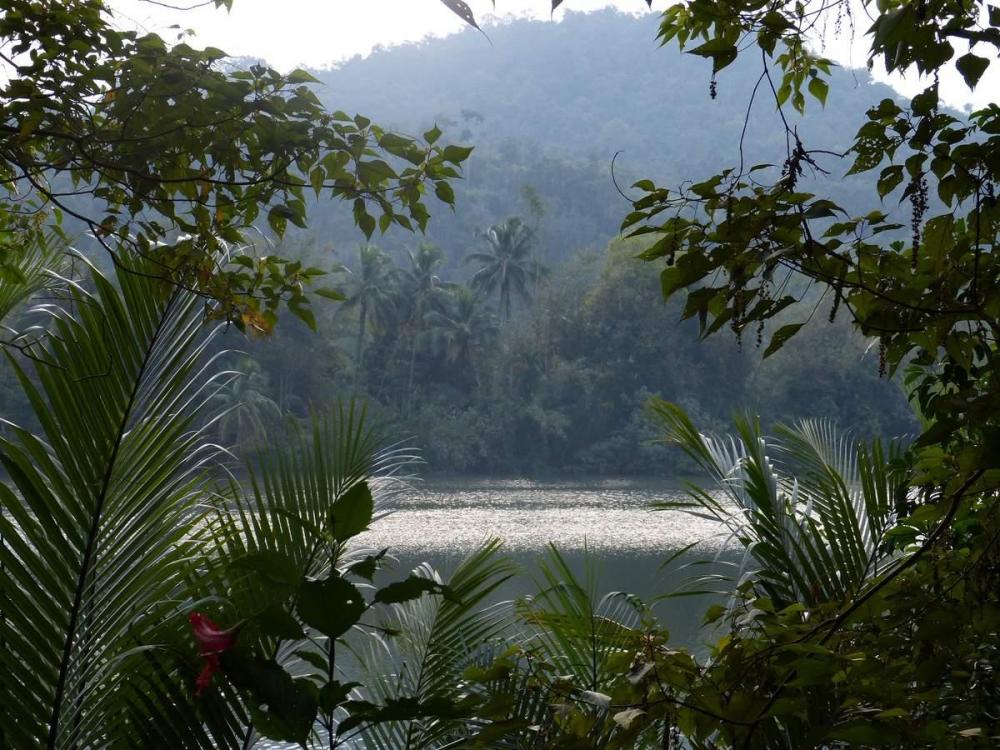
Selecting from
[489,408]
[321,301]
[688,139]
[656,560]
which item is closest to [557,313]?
[489,408]

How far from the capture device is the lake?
1123cm

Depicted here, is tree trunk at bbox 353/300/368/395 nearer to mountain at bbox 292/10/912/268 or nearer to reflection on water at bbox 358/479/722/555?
reflection on water at bbox 358/479/722/555

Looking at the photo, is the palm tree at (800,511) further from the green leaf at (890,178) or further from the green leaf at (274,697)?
the green leaf at (274,697)

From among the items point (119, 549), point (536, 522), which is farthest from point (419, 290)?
point (119, 549)

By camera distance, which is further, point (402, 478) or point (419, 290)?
point (419, 290)

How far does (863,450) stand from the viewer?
257 cm

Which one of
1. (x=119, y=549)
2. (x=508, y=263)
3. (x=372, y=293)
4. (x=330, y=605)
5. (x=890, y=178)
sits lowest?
(x=119, y=549)

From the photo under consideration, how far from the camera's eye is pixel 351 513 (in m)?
1.10

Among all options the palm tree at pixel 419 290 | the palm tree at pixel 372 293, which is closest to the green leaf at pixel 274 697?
the palm tree at pixel 372 293

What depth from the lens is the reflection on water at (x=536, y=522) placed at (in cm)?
1345

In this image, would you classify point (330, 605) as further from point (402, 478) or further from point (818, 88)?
point (402, 478)

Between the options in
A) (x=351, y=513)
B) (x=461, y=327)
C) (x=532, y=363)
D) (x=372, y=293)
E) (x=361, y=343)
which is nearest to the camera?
(x=351, y=513)

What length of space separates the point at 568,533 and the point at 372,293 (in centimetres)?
1765

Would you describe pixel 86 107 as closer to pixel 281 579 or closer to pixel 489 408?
pixel 281 579
